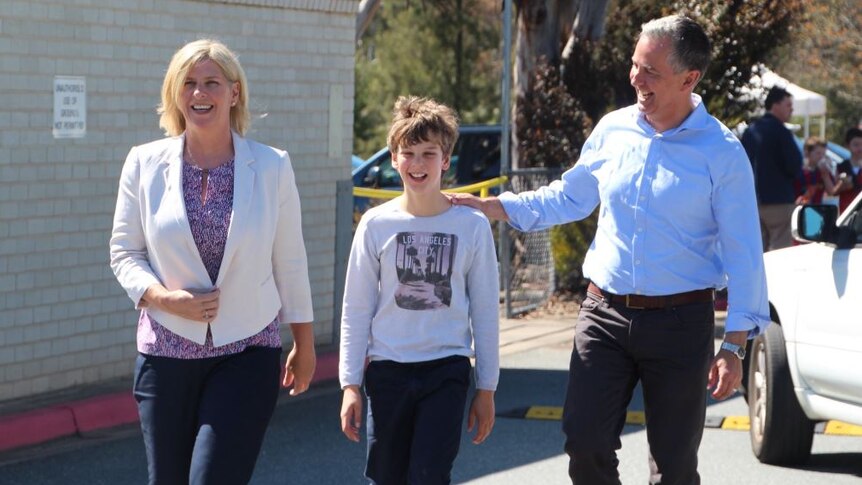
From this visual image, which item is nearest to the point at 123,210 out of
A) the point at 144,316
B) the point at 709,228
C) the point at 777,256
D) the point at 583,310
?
the point at 144,316

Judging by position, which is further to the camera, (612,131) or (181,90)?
(612,131)

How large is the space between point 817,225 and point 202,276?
3.72 metres

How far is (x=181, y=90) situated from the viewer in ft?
14.3

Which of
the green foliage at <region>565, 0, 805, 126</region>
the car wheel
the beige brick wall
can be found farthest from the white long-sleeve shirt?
the green foliage at <region>565, 0, 805, 126</region>

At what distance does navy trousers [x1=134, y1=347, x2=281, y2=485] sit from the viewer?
4.24 m

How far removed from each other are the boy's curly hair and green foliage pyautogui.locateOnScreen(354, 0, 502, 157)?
26.1m

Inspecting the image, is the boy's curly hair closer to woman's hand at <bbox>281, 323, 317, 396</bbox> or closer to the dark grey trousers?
woman's hand at <bbox>281, 323, 317, 396</bbox>

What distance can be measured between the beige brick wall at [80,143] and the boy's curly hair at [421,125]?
14.5 ft

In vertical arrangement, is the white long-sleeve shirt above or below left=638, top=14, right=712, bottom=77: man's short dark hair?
below

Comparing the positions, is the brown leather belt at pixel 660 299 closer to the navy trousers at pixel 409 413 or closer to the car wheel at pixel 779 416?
the navy trousers at pixel 409 413

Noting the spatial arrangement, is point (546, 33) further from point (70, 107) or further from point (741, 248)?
point (741, 248)

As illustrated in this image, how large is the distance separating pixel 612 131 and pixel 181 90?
1552mm

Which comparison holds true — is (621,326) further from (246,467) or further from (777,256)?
(777,256)

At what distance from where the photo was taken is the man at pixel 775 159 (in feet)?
42.6
